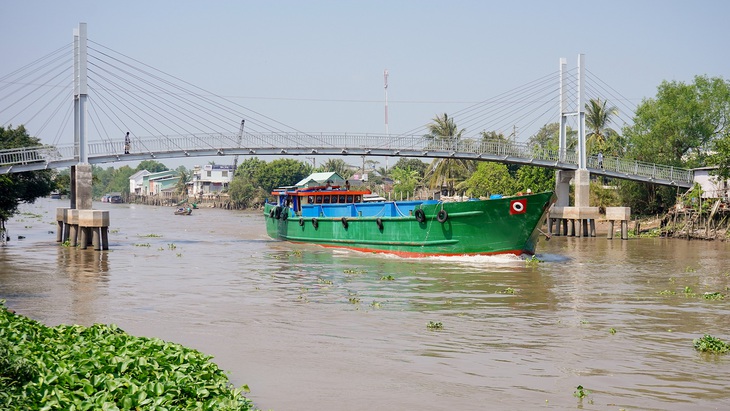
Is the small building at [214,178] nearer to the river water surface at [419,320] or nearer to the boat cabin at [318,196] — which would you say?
the boat cabin at [318,196]

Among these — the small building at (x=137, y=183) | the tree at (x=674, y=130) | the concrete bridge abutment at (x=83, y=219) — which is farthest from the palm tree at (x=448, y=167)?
the small building at (x=137, y=183)

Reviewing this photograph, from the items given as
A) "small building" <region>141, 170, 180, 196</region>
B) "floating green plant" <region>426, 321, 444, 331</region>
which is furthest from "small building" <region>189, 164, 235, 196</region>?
"floating green plant" <region>426, 321, 444, 331</region>

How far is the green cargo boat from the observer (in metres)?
31.7

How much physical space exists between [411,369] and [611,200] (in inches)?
2085

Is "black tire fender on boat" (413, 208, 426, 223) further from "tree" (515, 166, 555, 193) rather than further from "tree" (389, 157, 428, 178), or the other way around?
"tree" (389, 157, 428, 178)

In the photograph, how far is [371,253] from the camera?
38.0m

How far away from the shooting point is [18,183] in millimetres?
44719

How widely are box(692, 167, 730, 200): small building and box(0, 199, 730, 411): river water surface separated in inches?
590

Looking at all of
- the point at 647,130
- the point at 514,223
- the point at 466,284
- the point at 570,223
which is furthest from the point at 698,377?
the point at 647,130

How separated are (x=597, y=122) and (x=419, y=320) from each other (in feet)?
192

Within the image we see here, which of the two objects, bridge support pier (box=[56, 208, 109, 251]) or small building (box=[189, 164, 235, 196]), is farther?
small building (box=[189, 164, 235, 196])

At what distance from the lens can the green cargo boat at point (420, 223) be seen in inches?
1248

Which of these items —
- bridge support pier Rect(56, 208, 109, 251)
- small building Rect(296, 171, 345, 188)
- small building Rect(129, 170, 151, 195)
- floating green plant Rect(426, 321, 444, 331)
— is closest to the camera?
floating green plant Rect(426, 321, 444, 331)

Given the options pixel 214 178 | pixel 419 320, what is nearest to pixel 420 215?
pixel 419 320
